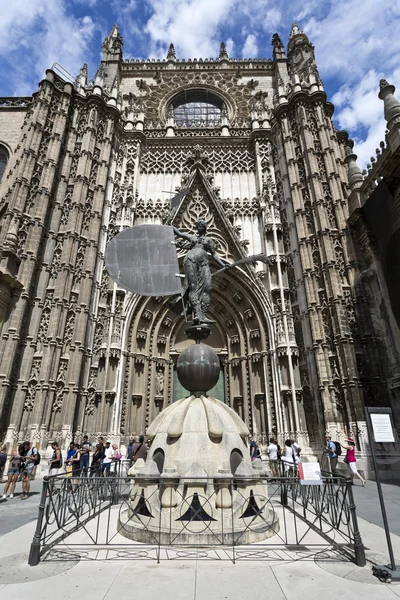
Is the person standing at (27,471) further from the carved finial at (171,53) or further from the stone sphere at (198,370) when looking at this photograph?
the carved finial at (171,53)

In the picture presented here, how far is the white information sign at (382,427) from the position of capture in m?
4.49

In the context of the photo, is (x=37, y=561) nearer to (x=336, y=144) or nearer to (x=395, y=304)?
(x=395, y=304)

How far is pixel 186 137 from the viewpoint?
77.3ft

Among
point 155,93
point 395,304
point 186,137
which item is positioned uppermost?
point 155,93

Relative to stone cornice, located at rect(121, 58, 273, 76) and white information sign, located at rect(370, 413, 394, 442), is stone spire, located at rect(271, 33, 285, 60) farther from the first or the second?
white information sign, located at rect(370, 413, 394, 442)

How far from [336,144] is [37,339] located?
19.2m

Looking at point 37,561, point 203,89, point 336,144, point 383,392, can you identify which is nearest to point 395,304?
point 383,392

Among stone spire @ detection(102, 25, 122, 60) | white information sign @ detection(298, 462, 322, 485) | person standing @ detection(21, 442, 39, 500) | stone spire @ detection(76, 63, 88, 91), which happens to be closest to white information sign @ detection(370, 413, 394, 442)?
white information sign @ detection(298, 462, 322, 485)

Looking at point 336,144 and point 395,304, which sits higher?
point 336,144

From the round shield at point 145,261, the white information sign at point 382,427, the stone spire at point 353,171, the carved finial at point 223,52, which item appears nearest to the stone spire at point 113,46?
the carved finial at point 223,52

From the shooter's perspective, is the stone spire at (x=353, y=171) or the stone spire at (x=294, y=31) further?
the stone spire at (x=294, y=31)

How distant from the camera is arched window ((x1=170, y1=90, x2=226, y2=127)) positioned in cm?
2659

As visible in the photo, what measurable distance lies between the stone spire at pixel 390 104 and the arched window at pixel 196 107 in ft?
45.5

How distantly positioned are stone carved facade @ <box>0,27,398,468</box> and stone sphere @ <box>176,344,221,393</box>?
9509mm
